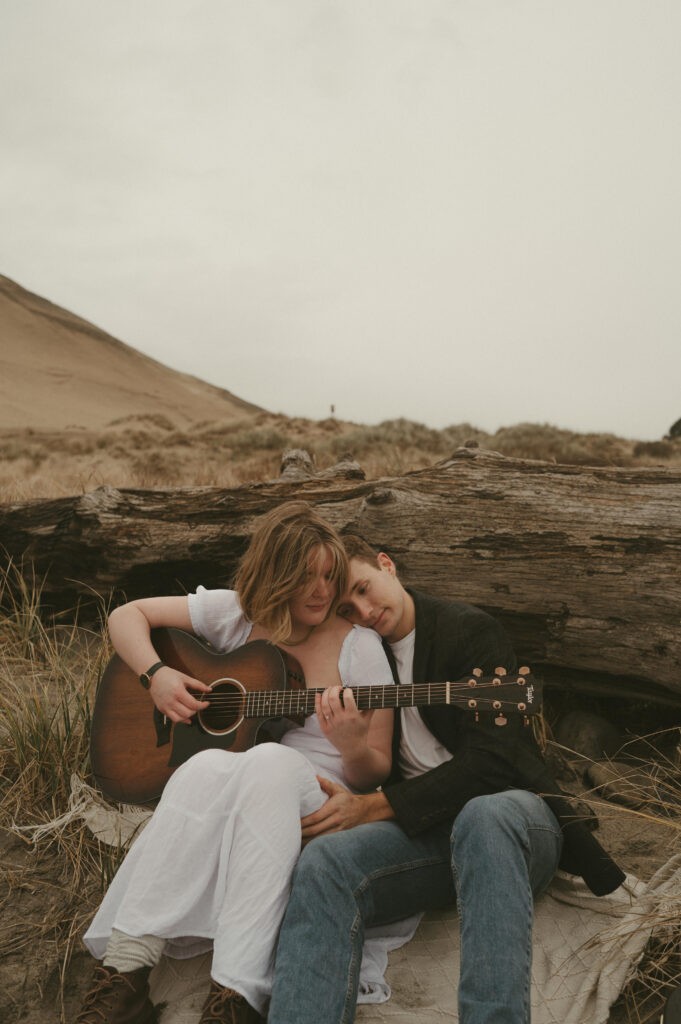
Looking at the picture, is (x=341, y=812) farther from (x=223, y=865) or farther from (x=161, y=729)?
(x=161, y=729)

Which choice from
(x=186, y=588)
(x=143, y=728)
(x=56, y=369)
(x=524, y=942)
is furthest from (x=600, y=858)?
(x=56, y=369)

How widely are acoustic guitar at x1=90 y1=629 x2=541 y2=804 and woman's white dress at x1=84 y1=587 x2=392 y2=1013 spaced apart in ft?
1.14

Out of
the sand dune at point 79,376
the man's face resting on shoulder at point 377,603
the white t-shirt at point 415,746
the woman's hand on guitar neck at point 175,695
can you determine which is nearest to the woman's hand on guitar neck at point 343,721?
the white t-shirt at point 415,746

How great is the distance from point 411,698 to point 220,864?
809 mm

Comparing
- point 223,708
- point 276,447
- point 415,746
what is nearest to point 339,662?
point 415,746

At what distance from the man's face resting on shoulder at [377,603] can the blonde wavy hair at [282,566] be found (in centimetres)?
5

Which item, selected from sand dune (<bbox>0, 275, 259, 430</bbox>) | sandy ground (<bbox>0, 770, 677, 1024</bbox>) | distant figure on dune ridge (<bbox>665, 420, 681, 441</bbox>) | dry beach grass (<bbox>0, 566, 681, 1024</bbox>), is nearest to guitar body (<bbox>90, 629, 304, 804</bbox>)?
dry beach grass (<bbox>0, 566, 681, 1024</bbox>)

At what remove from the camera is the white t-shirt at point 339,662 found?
252 centimetres

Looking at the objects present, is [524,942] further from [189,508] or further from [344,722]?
[189,508]

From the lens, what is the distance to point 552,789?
7.50ft

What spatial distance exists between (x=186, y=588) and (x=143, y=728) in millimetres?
1533

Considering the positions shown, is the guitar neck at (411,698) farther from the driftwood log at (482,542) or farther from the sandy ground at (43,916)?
the driftwood log at (482,542)

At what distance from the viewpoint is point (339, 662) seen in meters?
2.61

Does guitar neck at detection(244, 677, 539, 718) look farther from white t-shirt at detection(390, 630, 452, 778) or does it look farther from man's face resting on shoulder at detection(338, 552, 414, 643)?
man's face resting on shoulder at detection(338, 552, 414, 643)
